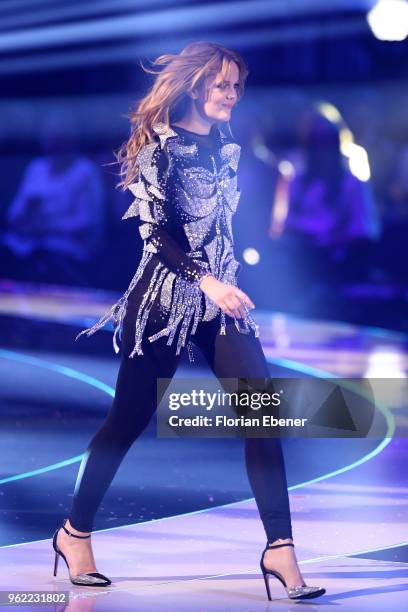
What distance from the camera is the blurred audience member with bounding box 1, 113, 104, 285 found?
12.2 m

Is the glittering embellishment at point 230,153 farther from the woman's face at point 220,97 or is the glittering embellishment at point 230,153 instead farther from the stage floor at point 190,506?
the stage floor at point 190,506

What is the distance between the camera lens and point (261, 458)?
393cm

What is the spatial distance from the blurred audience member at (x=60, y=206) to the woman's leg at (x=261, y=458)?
8.08m

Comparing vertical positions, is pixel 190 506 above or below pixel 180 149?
below

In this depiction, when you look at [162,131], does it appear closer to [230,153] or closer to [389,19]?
[230,153]

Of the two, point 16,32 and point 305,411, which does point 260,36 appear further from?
point 305,411

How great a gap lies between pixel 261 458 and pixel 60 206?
8.47m

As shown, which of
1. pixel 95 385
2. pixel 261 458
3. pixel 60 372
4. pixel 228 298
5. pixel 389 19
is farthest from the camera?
pixel 389 19

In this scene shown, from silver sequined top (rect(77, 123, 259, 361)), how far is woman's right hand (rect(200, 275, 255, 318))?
93mm

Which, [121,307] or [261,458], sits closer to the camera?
[261,458]

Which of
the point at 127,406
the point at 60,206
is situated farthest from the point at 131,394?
the point at 60,206

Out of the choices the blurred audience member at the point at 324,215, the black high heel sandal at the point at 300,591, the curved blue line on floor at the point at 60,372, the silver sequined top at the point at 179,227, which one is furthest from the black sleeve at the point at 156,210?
the blurred audience member at the point at 324,215

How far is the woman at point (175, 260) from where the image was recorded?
13.1 ft

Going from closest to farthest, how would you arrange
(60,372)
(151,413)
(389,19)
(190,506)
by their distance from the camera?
(151,413) → (190,506) → (60,372) → (389,19)
